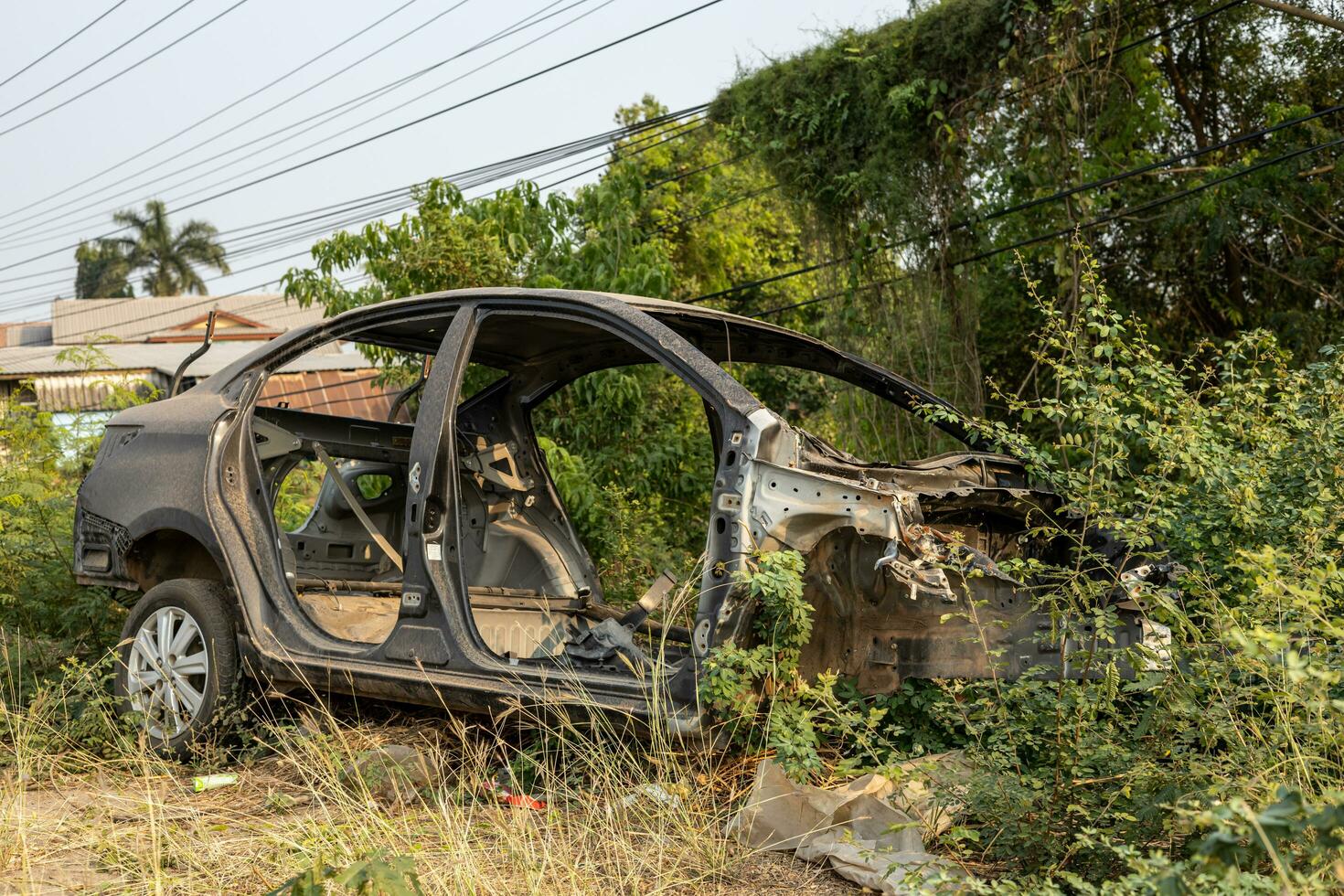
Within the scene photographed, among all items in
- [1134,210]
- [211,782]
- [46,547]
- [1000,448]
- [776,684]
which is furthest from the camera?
[1134,210]

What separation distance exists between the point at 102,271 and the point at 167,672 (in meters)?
63.7

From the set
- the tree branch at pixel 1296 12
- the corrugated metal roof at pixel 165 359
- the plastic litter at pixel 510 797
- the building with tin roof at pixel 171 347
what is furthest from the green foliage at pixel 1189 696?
the corrugated metal roof at pixel 165 359

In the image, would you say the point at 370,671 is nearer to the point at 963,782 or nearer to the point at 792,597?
the point at 792,597

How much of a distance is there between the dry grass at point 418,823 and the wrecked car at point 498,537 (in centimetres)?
26

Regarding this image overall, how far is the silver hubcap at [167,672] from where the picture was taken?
5023mm

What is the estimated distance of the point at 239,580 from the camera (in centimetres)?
498

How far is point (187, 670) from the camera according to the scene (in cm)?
506

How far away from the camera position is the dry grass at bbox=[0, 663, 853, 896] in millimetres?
3412

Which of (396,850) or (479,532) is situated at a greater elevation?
(479,532)

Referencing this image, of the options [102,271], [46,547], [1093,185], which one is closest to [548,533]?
[46,547]

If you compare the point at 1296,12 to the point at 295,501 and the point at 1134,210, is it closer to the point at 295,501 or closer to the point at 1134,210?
the point at 1134,210

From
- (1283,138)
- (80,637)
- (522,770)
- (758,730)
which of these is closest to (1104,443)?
(758,730)

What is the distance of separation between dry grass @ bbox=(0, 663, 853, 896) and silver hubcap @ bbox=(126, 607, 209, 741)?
237 millimetres

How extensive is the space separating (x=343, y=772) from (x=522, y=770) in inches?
24.7
